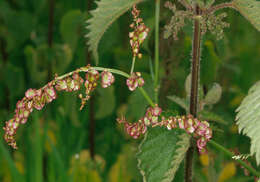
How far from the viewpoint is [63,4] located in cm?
108

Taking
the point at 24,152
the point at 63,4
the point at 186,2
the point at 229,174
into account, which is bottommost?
the point at 229,174

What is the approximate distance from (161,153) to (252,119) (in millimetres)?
110

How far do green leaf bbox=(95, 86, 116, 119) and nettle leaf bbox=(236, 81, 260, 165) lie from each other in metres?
0.44

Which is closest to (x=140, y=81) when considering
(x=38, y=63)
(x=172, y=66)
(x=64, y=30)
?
(x=172, y=66)

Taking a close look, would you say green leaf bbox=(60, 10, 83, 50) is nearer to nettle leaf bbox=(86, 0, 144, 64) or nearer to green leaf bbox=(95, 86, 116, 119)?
green leaf bbox=(95, 86, 116, 119)

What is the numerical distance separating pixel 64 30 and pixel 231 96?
484mm

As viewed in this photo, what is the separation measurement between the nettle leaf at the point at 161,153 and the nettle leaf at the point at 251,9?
0.13 m

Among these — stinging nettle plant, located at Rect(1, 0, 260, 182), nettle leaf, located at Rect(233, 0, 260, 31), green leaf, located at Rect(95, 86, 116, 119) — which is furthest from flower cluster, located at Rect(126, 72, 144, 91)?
green leaf, located at Rect(95, 86, 116, 119)

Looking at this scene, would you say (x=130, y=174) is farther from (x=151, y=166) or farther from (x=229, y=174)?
(x=151, y=166)

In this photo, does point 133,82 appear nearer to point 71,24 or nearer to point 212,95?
point 212,95

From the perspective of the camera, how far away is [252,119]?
1.12 ft

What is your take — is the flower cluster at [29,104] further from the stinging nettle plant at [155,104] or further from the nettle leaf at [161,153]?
the nettle leaf at [161,153]

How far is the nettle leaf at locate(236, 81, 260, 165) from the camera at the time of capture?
13.0 inches

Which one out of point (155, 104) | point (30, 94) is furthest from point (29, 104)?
point (155, 104)
